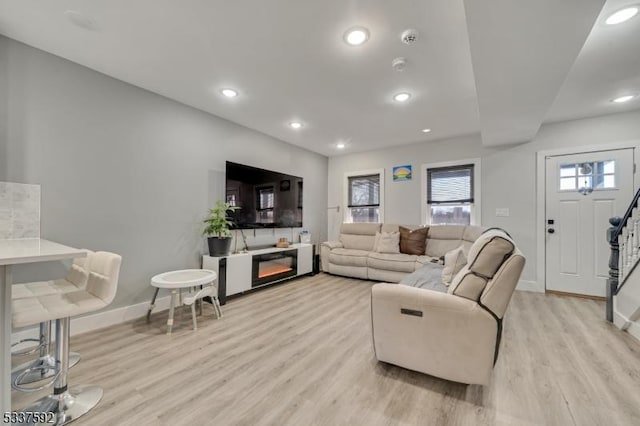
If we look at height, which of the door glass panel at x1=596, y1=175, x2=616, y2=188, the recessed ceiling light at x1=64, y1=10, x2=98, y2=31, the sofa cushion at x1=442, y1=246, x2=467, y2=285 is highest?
the recessed ceiling light at x1=64, y1=10, x2=98, y2=31

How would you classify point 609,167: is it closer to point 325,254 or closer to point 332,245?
point 332,245

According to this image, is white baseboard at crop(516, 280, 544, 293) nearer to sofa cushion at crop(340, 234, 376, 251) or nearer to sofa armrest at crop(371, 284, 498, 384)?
sofa cushion at crop(340, 234, 376, 251)

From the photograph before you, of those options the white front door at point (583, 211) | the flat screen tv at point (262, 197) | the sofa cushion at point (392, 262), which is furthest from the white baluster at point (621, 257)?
the flat screen tv at point (262, 197)

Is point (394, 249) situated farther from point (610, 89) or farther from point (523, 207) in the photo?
point (610, 89)

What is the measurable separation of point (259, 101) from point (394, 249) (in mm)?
3140

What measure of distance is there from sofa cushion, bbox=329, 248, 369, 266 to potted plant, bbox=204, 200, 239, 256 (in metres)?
2.10

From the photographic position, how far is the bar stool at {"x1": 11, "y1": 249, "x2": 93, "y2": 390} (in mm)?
1643

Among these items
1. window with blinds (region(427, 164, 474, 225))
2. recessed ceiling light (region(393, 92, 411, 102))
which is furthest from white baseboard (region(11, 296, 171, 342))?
window with blinds (region(427, 164, 474, 225))

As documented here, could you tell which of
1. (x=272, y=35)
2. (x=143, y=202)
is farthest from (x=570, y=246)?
(x=143, y=202)

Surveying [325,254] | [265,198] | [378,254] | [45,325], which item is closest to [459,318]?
[45,325]

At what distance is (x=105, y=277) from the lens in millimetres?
1500

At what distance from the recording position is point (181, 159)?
10.4ft

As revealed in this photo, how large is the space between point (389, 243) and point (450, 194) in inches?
54.7

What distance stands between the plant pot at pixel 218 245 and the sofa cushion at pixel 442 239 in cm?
319
